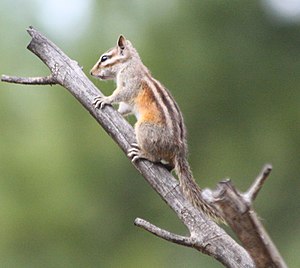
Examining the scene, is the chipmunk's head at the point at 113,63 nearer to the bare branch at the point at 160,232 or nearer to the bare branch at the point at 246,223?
the bare branch at the point at 160,232

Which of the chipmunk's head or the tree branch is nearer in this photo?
the tree branch

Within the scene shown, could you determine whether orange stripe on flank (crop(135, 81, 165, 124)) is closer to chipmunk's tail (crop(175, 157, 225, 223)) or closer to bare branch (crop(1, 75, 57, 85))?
chipmunk's tail (crop(175, 157, 225, 223))

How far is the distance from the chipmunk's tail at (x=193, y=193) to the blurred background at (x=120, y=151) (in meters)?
4.05

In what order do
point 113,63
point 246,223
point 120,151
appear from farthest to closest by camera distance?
1. point 120,151
2. point 113,63
3. point 246,223

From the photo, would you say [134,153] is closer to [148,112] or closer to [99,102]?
[99,102]

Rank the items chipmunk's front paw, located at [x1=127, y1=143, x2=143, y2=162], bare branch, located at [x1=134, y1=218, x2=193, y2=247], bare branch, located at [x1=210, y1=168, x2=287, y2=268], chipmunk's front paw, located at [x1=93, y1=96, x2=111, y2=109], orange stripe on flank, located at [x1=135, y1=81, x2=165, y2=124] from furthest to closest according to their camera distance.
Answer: orange stripe on flank, located at [x1=135, y1=81, x2=165, y2=124] → chipmunk's front paw, located at [x1=127, y1=143, x2=143, y2=162] → chipmunk's front paw, located at [x1=93, y1=96, x2=111, y2=109] → bare branch, located at [x1=134, y1=218, x2=193, y2=247] → bare branch, located at [x1=210, y1=168, x2=287, y2=268]

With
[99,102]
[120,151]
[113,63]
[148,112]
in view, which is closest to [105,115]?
[99,102]

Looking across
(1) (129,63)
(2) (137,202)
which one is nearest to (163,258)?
(2) (137,202)

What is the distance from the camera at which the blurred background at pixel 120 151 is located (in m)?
7.67

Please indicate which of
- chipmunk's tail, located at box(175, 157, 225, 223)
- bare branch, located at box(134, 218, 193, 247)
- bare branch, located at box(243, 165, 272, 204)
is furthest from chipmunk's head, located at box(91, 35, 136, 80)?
bare branch, located at box(243, 165, 272, 204)

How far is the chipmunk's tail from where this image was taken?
3.03m

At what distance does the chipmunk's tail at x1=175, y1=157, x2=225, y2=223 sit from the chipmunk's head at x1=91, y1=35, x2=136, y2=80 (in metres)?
0.67

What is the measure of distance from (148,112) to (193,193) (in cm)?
65

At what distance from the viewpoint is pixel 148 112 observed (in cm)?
371
